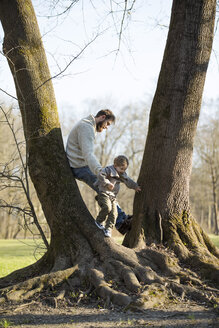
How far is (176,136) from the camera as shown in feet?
18.3

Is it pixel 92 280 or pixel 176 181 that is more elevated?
→ pixel 176 181

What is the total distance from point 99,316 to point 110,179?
2091 millimetres

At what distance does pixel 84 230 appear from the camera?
532 centimetres

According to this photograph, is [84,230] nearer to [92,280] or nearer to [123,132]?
[92,280]

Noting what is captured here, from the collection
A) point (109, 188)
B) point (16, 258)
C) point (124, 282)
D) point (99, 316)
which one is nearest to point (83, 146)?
point (109, 188)

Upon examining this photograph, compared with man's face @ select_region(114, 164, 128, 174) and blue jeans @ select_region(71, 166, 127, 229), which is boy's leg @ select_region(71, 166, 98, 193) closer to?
blue jeans @ select_region(71, 166, 127, 229)

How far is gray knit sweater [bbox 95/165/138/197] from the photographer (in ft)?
17.3

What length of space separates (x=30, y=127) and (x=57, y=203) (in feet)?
4.36

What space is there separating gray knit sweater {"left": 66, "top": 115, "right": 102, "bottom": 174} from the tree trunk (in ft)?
3.07

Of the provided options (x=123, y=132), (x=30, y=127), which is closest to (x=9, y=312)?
(x=30, y=127)

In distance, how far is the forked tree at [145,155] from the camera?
17.4 feet

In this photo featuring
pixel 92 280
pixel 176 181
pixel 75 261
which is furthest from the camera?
pixel 176 181

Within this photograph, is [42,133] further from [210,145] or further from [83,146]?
[210,145]

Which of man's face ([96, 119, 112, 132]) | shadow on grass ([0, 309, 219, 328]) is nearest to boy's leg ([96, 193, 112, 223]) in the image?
man's face ([96, 119, 112, 132])
